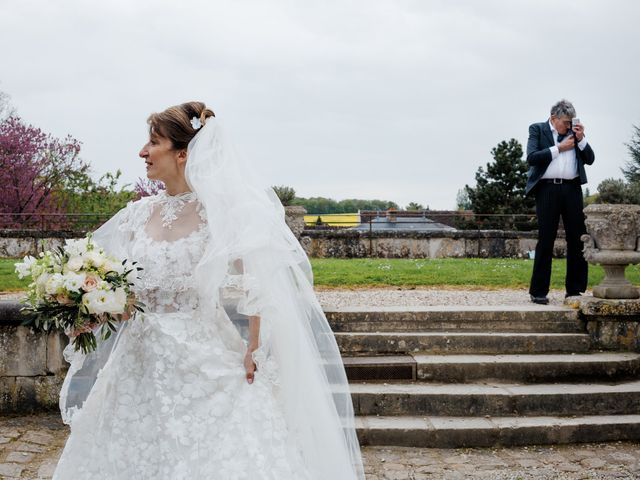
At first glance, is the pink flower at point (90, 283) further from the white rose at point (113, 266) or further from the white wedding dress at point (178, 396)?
the white wedding dress at point (178, 396)

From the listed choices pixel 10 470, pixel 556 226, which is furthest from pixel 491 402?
pixel 10 470

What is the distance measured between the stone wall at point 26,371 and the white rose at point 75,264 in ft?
12.4

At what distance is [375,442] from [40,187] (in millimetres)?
21652

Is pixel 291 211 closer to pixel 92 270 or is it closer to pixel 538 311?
pixel 538 311

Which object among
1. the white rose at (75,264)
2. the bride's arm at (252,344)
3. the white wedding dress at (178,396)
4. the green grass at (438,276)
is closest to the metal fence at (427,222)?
the green grass at (438,276)

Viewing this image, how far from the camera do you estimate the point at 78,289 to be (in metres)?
2.91

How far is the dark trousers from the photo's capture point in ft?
25.6

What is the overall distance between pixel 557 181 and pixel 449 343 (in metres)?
2.47

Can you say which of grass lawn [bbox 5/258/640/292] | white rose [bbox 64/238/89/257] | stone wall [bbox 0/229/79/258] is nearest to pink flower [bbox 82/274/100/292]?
white rose [bbox 64/238/89/257]

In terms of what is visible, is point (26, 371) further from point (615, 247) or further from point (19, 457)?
point (615, 247)

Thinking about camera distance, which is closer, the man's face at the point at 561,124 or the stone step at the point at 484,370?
the stone step at the point at 484,370

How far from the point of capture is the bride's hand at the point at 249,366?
3098 millimetres

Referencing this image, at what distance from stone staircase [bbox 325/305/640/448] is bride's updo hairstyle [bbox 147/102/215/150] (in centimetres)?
319

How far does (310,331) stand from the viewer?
11.3 ft
